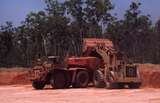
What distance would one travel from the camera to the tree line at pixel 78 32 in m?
65.6

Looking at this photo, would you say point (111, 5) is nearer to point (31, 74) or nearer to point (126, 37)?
point (126, 37)

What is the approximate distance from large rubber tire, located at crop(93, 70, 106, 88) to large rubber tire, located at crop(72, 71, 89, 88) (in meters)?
0.76

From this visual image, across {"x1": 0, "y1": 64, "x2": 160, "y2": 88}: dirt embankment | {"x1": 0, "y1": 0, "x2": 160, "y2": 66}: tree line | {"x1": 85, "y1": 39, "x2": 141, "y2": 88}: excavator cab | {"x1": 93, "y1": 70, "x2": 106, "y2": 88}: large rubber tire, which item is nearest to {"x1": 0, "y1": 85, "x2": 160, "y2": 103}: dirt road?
{"x1": 85, "y1": 39, "x2": 141, "y2": 88}: excavator cab

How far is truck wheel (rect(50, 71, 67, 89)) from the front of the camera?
35844 mm

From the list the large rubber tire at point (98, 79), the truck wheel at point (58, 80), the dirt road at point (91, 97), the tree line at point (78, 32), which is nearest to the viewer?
the dirt road at point (91, 97)

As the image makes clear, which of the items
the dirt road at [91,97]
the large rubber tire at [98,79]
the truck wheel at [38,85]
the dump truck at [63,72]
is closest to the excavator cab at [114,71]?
the large rubber tire at [98,79]

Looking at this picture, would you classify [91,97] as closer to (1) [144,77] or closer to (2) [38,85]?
(2) [38,85]

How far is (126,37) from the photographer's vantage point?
69.9 metres

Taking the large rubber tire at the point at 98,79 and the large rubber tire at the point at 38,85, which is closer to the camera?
the large rubber tire at the point at 98,79

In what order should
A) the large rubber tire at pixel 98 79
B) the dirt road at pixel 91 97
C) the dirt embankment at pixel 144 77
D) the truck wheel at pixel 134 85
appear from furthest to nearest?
the dirt embankment at pixel 144 77
the large rubber tire at pixel 98 79
the truck wheel at pixel 134 85
the dirt road at pixel 91 97

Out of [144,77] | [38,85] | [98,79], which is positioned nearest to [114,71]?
[98,79]

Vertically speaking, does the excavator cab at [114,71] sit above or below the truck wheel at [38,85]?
above

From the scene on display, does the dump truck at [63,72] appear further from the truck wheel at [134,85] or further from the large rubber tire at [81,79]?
the truck wheel at [134,85]

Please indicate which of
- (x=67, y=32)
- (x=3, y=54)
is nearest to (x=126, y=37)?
(x=67, y=32)
